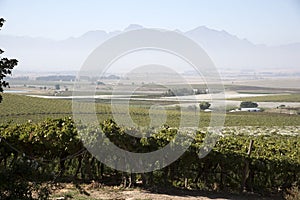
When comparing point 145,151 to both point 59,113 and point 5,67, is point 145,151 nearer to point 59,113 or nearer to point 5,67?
point 5,67

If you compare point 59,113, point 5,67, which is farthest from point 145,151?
point 59,113

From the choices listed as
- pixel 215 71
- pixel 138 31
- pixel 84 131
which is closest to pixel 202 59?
pixel 215 71

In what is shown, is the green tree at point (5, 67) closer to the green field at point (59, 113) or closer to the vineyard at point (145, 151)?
the vineyard at point (145, 151)

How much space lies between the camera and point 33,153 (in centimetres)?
997

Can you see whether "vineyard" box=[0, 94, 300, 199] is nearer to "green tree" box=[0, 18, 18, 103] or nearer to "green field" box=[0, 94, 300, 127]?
"green tree" box=[0, 18, 18, 103]

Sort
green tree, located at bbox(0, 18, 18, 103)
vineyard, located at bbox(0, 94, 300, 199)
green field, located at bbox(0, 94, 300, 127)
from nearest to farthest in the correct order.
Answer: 1. green tree, located at bbox(0, 18, 18, 103)
2. vineyard, located at bbox(0, 94, 300, 199)
3. green field, located at bbox(0, 94, 300, 127)

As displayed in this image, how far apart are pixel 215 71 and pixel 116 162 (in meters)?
3.24

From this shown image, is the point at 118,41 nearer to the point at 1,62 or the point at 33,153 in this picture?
the point at 1,62

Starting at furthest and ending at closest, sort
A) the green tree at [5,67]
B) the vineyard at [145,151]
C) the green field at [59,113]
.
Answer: the green field at [59,113]
the vineyard at [145,151]
the green tree at [5,67]

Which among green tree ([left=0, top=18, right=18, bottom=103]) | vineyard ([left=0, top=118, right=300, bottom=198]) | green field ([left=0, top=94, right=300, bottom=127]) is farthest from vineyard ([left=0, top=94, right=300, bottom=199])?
green field ([left=0, top=94, right=300, bottom=127])

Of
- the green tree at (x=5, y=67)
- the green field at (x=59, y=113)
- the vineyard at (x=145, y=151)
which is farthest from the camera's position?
the green field at (x=59, y=113)

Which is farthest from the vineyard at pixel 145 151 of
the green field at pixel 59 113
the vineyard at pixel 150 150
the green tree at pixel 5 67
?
the green field at pixel 59 113

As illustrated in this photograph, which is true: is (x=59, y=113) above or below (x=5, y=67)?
below

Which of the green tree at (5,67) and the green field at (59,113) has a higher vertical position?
the green tree at (5,67)
